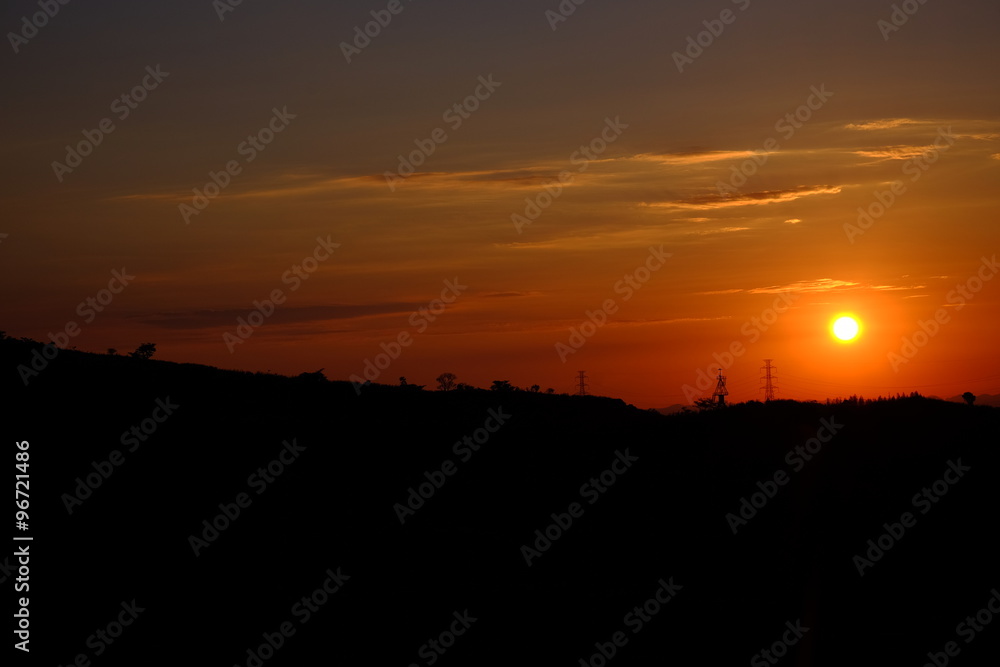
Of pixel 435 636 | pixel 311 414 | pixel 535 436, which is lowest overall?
pixel 435 636

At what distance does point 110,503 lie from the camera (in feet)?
101

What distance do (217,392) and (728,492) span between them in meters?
21.1

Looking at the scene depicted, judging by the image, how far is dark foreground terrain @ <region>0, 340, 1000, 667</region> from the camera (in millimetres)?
23391

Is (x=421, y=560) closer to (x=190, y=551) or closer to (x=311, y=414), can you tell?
(x=190, y=551)

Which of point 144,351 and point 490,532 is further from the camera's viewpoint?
point 144,351

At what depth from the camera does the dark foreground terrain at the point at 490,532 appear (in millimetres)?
23391

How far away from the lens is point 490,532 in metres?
30.1

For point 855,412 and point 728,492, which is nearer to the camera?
point 728,492

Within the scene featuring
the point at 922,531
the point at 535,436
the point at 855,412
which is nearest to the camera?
the point at 922,531

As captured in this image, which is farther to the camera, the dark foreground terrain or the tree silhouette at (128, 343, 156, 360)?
the tree silhouette at (128, 343, 156, 360)

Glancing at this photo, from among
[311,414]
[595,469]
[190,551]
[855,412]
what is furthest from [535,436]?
[190,551]

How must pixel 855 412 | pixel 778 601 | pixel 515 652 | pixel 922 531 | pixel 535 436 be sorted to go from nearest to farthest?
pixel 515 652
pixel 778 601
pixel 922 531
pixel 855 412
pixel 535 436

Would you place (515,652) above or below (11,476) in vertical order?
above

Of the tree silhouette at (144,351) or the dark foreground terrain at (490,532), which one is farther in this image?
the tree silhouette at (144,351)
